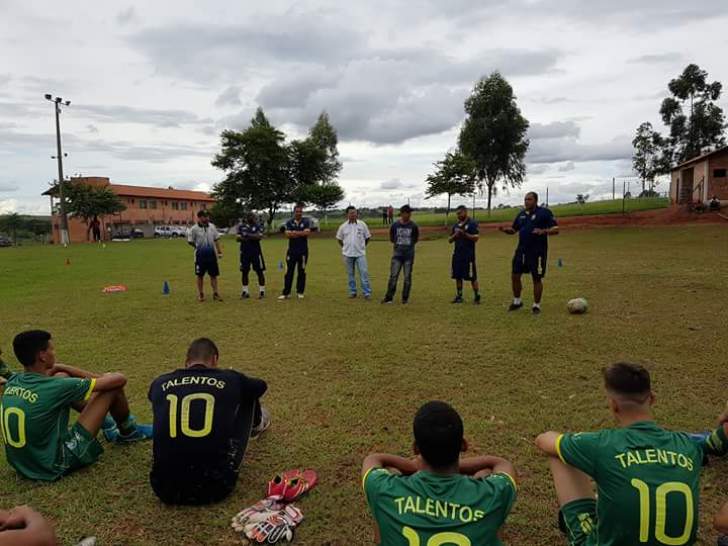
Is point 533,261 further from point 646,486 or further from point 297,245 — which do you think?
point 646,486

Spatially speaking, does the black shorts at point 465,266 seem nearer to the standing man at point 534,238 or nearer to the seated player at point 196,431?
the standing man at point 534,238

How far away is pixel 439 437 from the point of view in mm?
2191

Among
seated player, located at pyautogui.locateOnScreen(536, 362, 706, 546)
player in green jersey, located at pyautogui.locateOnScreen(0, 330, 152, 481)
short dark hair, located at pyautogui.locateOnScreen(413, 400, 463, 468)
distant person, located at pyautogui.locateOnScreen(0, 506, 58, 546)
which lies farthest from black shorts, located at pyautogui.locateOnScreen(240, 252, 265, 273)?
short dark hair, located at pyautogui.locateOnScreen(413, 400, 463, 468)

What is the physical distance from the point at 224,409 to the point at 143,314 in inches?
292

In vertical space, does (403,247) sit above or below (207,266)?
above

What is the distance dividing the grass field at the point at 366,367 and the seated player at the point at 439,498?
1.06m

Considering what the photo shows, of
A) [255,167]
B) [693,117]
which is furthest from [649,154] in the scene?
[255,167]

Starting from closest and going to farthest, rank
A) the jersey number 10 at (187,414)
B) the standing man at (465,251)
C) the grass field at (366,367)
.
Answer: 1. the jersey number 10 at (187,414)
2. the grass field at (366,367)
3. the standing man at (465,251)

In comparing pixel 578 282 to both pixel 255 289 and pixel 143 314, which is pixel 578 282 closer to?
pixel 255 289

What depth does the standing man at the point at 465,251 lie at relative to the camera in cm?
1035

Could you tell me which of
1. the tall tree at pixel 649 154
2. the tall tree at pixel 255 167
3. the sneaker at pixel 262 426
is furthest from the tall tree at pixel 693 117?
the sneaker at pixel 262 426

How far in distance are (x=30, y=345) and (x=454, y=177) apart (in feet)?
138

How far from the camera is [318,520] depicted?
10.9ft

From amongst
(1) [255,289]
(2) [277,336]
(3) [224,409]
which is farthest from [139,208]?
(3) [224,409]
